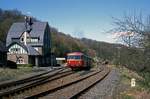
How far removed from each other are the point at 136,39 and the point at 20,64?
65181 mm

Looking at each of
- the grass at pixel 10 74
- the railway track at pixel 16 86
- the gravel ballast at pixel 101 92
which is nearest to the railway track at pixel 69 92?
the gravel ballast at pixel 101 92

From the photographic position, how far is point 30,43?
88062 millimetres

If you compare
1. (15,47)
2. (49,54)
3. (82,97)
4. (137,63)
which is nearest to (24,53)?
(15,47)

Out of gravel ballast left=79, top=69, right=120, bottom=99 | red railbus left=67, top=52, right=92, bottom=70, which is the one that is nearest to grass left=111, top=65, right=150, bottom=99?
gravel ballast left=79, top=69, right=120, bottom=99

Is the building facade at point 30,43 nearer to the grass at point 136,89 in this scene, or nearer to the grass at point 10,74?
the grass at point 10,74

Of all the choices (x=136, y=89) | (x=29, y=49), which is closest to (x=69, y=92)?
(x=136, y=89)

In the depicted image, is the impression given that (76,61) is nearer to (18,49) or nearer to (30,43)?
(18,49)

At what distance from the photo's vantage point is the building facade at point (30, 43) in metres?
79.5

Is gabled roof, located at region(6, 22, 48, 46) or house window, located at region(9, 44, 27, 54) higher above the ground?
gabled roof, located at region(6, 22, 48, 46)

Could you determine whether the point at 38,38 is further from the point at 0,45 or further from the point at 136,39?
the point at 136,39

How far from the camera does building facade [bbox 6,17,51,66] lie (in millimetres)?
79500

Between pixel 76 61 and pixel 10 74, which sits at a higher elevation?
pixel 76 61

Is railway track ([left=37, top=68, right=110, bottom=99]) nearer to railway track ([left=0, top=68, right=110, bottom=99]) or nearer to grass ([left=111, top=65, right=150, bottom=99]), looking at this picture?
railway track ([left=0, top=68, right=110, bottom=99])

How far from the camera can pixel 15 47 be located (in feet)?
263
